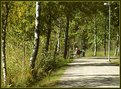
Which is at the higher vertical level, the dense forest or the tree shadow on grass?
the dense forest

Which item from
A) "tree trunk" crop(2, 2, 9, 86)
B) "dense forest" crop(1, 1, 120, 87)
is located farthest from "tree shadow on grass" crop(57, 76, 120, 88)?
"tree trunk" crop(2, 2, 9, 86)

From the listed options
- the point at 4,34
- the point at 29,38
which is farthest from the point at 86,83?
the point at 29,38

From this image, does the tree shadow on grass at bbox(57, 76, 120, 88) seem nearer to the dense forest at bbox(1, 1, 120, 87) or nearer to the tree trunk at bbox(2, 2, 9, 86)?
the dense forest at bbox(1, 1, 120, 87)

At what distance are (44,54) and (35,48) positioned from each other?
106 inches

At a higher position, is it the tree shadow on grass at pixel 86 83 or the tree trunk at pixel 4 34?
the tree trunk at pixel 4 34

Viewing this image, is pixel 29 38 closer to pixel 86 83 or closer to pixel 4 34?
pixel 4 34

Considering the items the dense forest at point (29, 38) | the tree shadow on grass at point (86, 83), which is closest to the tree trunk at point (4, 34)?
Answer: the dense forest at point (29, 38)

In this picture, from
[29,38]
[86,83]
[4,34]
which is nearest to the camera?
[86,83]

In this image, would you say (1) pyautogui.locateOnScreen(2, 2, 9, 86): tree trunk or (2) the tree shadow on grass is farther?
(1) pyautogui.locateOnScreen(2, 2, 9, 86): tree trunk

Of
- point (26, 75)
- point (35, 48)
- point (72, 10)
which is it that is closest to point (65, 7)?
point (72, 10)

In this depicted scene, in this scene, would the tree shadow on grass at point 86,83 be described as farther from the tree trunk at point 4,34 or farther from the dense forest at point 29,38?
the tree trunk at point 4,34

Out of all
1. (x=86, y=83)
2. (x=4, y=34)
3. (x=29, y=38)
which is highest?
(x=4, y=34)

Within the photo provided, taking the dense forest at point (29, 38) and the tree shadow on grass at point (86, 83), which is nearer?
the tree shadow on grass at point (86, 83)

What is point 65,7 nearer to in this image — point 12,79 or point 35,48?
point 35,48
